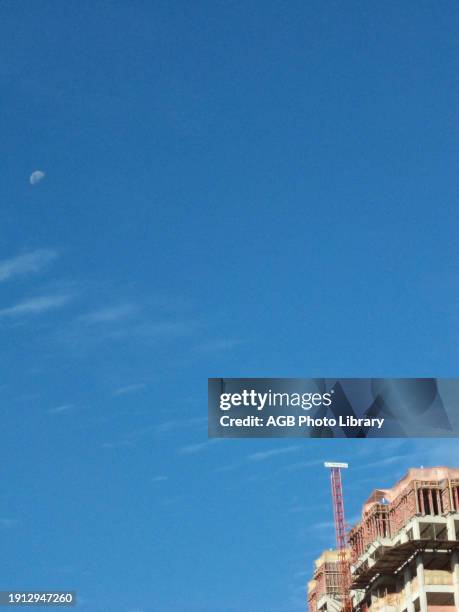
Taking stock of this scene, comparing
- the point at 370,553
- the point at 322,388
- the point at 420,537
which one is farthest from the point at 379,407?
the point at 370,553

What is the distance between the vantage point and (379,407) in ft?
172

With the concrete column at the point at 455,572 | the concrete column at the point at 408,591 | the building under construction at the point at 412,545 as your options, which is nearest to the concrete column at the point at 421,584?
the building under construction at the point at 412,545

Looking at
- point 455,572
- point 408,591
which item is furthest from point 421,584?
point 408,591

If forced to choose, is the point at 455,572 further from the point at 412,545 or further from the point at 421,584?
the point at 412,545

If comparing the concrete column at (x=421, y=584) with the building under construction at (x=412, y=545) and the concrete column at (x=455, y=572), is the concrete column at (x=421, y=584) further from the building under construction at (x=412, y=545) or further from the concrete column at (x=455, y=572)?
the concrete column at (x=455, y=572)

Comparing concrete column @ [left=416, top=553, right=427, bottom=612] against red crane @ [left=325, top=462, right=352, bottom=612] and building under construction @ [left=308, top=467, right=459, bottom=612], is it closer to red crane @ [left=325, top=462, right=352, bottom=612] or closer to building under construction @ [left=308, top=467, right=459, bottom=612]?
building under construction @ [left=308, top=467, right=459, bottom=612]

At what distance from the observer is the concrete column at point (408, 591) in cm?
13125

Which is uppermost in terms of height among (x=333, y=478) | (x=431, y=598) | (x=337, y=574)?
(x=333, y=478)

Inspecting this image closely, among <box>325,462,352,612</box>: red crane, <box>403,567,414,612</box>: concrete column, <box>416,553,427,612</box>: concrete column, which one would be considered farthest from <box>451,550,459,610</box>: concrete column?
<box>325,462,352,612</box>: red crane

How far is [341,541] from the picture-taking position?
590ft

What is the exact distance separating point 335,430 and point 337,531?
141 meters

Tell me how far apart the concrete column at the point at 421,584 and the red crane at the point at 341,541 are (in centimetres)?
2946

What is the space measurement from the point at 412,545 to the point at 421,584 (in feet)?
16.7

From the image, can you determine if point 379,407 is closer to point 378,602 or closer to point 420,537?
point 420,537
